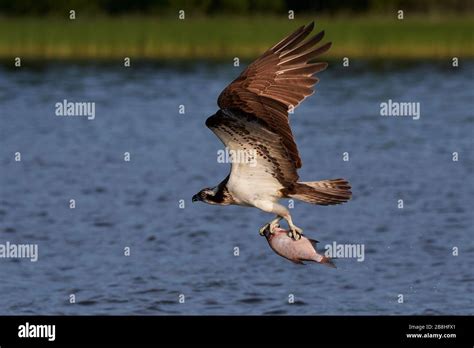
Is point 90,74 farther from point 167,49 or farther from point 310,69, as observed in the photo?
point 310,69

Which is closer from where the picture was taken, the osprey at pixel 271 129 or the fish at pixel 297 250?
the fish at pixel 297 250

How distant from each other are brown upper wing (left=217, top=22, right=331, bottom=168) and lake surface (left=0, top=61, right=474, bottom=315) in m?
3.92

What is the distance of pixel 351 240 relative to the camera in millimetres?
17531

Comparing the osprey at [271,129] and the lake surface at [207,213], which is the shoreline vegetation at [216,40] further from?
the osprey at [271,129]

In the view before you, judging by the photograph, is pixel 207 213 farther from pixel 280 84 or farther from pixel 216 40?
pixel 216 40

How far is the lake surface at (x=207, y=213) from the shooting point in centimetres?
1499

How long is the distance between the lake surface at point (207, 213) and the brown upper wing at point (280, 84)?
3.92 metres

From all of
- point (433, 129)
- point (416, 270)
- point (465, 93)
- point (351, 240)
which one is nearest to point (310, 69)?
point (416, 270)

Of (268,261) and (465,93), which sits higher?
(465,93)

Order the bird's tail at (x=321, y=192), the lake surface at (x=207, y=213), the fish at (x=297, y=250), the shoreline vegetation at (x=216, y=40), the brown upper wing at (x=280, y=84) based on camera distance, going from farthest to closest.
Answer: the shoreline vegetation at (x=216, y=40) < the lake surface at (x=207, y=213) < the brown upper wing at (x=280, y=84) < the bird's tail at (x=321, y=192) < the fish at (x=297, y=250)

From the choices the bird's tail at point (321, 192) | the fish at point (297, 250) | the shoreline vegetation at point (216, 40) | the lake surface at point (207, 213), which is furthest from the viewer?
the shoreline vegetation at point (216, 40)

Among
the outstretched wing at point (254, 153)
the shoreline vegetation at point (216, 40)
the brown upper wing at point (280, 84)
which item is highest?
the shoreline vegetation at point (216, 40)

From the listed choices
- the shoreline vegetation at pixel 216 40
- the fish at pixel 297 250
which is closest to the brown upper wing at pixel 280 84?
the fish at pixel 297 250

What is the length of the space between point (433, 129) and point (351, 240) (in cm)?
1090
